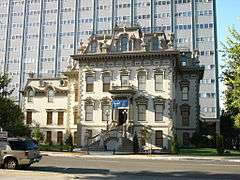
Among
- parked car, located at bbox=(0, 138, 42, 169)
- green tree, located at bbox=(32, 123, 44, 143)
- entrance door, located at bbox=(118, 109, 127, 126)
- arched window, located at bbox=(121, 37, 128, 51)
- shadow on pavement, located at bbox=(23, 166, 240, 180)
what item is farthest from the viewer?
green tree, located at bbox=(32, 123, 44, 143)

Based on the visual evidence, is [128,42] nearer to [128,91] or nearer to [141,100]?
[128,91]

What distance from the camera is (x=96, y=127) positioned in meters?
51.4

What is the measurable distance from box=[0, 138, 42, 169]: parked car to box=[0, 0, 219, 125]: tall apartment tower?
78.0 metres

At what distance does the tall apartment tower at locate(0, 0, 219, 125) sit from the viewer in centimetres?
9906

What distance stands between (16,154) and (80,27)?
3653 inches

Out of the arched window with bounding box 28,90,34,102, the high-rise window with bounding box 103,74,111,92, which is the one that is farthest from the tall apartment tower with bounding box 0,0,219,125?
the high-rise window with bounding box 103,74,111,92

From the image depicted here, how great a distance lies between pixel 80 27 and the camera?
111750 mm

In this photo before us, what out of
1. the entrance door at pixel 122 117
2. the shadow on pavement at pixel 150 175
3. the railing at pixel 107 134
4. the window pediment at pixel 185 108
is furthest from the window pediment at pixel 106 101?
the shadow on pavement at pixel 150 175

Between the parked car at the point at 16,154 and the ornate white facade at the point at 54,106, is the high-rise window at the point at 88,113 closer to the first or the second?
the ornate white facade at the point at 54,106

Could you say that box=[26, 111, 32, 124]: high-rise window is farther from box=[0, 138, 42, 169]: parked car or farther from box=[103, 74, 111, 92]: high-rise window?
box=[0, 138, 42, 169]: parked car

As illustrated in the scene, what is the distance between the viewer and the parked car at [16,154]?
22.0 meters

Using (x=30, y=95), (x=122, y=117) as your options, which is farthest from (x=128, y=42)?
(x=30, y=95)

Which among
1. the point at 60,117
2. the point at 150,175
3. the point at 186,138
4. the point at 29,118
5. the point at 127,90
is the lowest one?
the point at 186,138

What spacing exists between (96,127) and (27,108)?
642 inches
